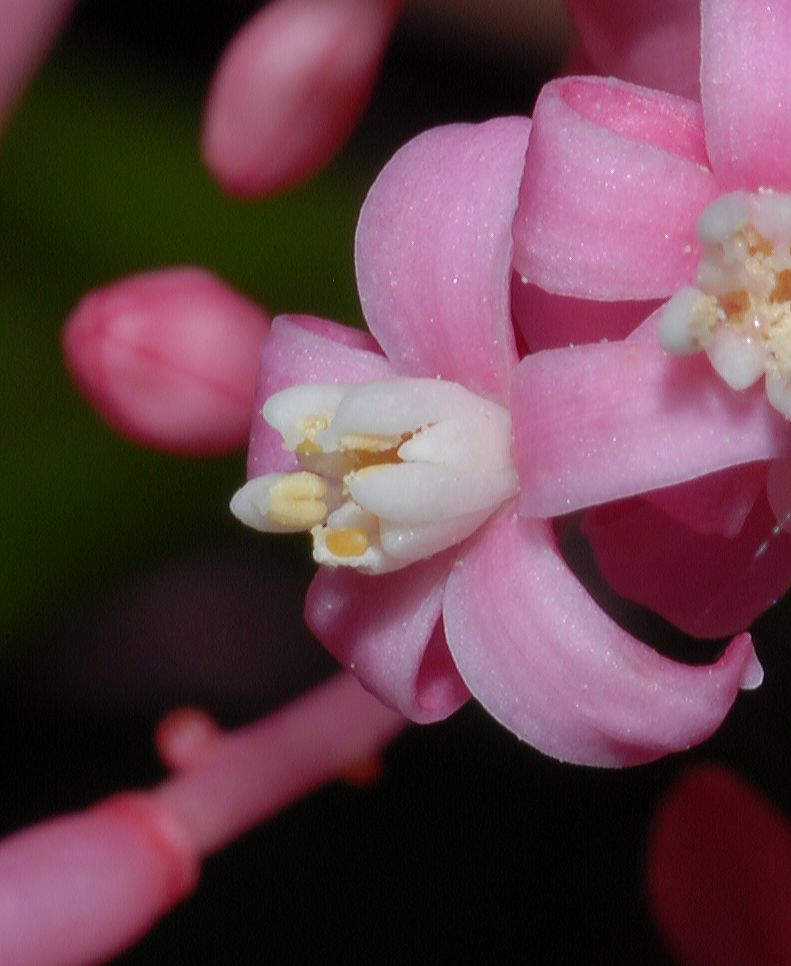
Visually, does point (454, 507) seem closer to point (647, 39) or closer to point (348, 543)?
point (348, 543)

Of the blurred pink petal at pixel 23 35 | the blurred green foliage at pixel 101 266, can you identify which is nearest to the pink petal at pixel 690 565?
the blurred pink petal at pixel 23 35

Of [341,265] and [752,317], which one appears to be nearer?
[752,317]

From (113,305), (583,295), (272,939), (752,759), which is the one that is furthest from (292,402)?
(272,939)

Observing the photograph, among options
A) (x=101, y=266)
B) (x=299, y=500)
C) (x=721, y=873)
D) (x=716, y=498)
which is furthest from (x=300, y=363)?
(x=101, y=266)

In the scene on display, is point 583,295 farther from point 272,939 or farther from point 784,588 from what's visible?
point 272,939

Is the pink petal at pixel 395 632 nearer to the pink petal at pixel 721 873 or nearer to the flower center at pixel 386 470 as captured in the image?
the flower center at pixel 386 470

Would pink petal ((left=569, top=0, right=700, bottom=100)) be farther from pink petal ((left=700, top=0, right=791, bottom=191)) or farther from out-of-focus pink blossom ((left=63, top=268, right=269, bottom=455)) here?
out-of-focus pink blossom ((left=63, top=268, right=269, bottom=455))
